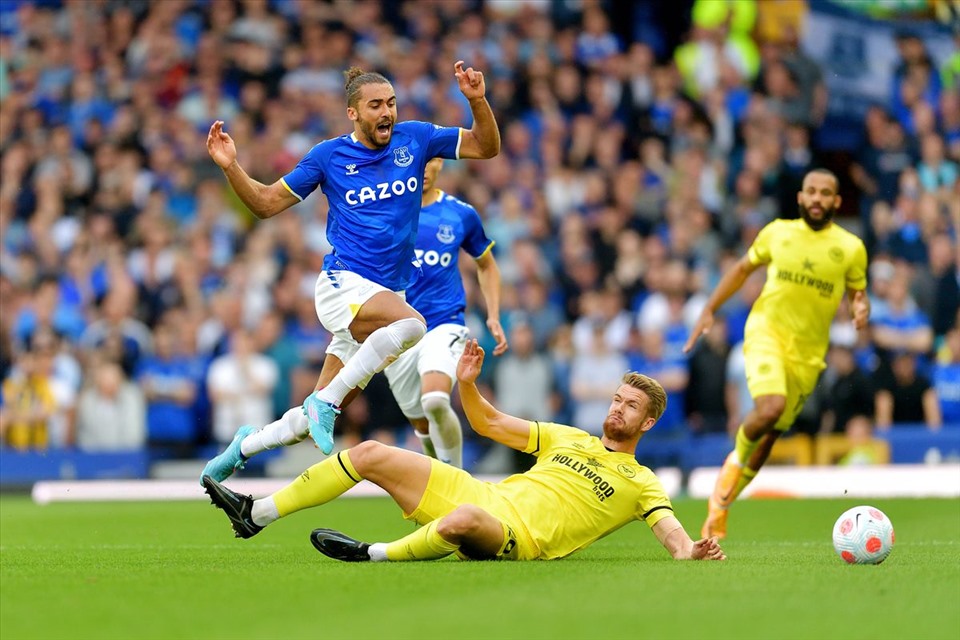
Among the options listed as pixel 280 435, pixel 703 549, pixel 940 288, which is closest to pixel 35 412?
pixel 280 435

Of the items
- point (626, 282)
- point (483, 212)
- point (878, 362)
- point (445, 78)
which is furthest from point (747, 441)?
point (445, 78)

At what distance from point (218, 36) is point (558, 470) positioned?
16.5m

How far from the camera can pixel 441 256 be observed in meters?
12.7

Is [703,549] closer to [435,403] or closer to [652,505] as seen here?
[652,505]

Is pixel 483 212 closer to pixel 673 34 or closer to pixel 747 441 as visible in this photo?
pixel 673 34

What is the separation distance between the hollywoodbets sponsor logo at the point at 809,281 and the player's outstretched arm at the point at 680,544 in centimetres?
421

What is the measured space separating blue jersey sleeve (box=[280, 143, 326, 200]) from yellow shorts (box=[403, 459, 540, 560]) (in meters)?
2.37

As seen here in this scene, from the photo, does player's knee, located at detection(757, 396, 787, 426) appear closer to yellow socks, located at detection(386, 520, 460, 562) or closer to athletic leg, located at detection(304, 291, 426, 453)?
athletic leg, located at detection(304, 291, 426, 453)

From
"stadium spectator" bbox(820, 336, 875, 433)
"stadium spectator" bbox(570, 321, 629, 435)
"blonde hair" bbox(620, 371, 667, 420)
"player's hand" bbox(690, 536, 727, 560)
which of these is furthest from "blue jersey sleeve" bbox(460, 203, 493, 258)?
"stadium spectator" bbox(820, 336, 875, 433)

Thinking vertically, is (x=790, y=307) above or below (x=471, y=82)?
below

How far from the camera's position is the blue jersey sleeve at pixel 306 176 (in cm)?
1009

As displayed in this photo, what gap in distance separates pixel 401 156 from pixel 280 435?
1949 mm

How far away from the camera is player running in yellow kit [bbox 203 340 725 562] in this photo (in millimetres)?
8539

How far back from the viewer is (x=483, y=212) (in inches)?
822
